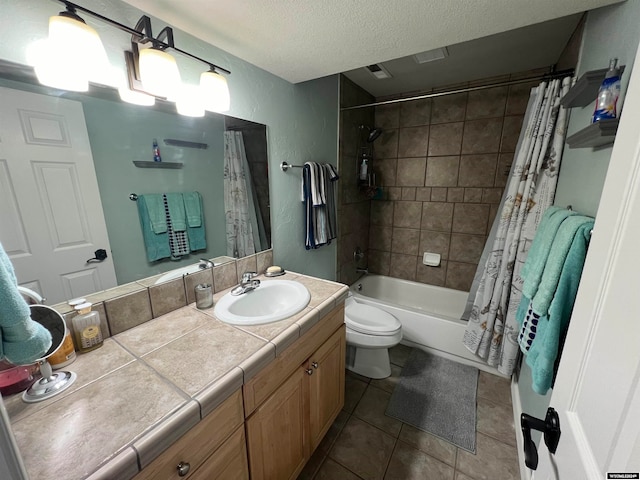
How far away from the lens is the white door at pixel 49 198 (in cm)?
77

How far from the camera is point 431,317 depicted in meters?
2.17

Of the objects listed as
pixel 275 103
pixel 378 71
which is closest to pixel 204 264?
pixel 275 103

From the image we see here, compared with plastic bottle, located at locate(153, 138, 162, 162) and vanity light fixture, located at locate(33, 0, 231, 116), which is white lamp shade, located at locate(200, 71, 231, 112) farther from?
plastic bottle, located at locate(153, 138, 162, 162)

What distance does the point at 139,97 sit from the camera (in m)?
1.03

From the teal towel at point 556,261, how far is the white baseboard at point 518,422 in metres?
0.93

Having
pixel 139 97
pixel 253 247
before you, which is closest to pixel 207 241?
pixel 253 247

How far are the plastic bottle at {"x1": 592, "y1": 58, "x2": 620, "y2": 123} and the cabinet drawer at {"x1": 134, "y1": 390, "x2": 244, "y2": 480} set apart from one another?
1503mm

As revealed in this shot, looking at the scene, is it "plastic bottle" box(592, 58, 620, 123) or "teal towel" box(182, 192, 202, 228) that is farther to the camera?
"teal towel" box(182, 192, 202, 228)

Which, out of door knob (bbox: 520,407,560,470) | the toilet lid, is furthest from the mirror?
door knob (bbox: 520,407,560,470)

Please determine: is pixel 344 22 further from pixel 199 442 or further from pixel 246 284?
pixel 199 442

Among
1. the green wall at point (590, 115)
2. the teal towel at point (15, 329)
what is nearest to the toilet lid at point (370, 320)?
the green wall at point (590, 115)

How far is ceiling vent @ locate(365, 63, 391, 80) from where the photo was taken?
204cm

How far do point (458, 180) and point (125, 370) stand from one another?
283 centimetres

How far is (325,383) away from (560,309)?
1.05 metres
